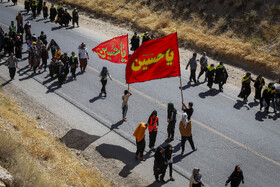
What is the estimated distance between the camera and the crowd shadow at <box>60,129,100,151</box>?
38.3 feet

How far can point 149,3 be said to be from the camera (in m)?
27.5

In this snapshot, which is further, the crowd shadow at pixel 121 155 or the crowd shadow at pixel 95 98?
the crowd shadow at pixel 95 98

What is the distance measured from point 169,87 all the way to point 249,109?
375 cm

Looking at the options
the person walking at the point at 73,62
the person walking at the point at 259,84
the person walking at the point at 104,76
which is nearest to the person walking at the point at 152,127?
the person walking at the point at 104,76

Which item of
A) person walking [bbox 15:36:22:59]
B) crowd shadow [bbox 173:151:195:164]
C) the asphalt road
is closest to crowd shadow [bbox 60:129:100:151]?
the asphalt road

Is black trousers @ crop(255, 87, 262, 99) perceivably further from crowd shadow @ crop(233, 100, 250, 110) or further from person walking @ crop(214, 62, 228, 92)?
person walking @ crop(214, 62, 228, 92)

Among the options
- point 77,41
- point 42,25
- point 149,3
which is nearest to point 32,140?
point 77,41

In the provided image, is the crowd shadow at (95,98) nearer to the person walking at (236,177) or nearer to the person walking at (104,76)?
the person walking at (104,76)

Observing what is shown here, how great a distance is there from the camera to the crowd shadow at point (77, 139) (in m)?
11.7

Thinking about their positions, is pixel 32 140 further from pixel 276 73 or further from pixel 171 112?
pixel 276 73

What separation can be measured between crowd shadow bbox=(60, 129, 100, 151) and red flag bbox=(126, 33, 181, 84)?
105 inches

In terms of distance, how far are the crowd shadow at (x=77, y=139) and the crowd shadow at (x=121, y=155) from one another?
486mm

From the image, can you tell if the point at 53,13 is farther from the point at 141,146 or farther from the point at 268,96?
the point at 141,146

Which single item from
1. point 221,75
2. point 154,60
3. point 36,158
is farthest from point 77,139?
point 221,75
